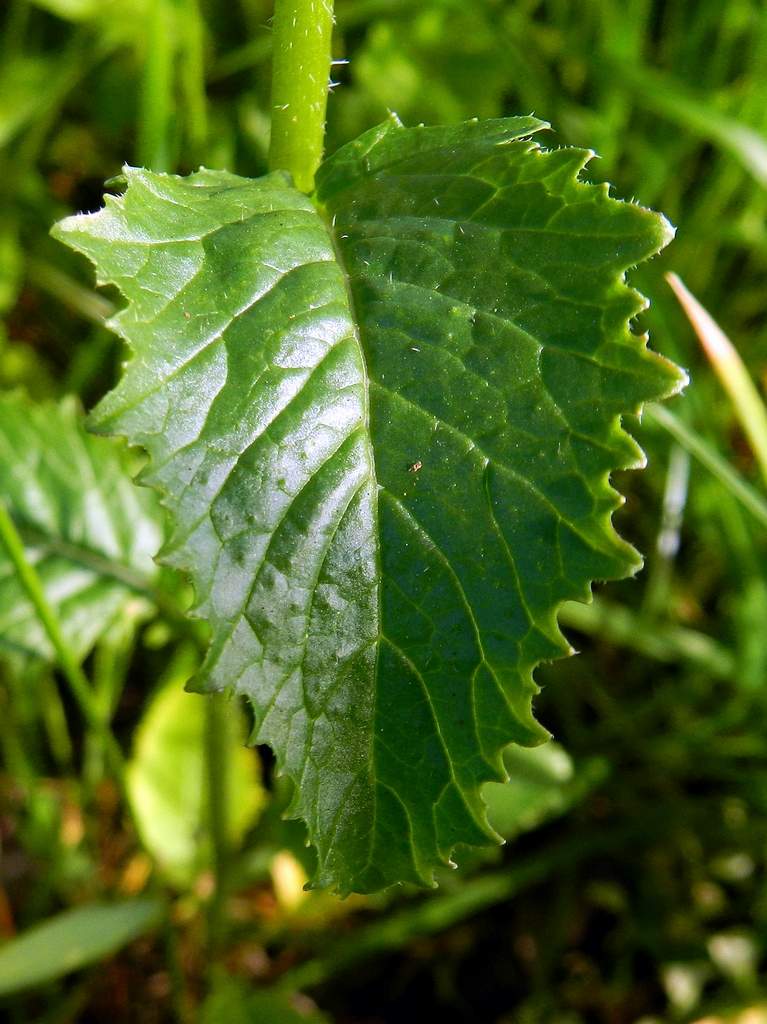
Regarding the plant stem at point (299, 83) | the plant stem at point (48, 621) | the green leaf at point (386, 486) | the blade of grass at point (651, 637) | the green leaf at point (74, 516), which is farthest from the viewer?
the blade of grass at point (651, 637)

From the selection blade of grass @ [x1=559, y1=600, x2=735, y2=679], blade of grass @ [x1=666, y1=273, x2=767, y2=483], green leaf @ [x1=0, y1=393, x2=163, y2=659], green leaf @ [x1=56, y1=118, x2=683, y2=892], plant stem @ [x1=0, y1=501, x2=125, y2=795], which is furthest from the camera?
blade of grass @ [x1=559, y1=600, x2=735, y2=679]

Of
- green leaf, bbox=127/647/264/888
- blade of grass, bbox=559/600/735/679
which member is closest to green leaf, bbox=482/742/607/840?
blade of grass, bbox=559/600/735/679

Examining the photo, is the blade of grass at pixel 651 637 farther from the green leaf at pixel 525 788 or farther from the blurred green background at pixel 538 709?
the green leaf at pixel 525 788

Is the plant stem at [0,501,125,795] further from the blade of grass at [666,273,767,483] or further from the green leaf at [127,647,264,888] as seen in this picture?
the blade of grass at [666,273,767,483]

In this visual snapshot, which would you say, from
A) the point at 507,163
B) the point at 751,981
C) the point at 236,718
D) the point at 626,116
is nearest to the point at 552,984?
the point at 751,981

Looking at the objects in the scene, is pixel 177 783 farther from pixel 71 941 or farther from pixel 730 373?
pixel 730 373

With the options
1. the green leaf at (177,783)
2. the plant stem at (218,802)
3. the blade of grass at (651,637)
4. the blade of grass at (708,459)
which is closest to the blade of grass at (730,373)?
the blade of grass at (708,459)

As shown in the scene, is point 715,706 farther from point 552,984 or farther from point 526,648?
point 526,648
